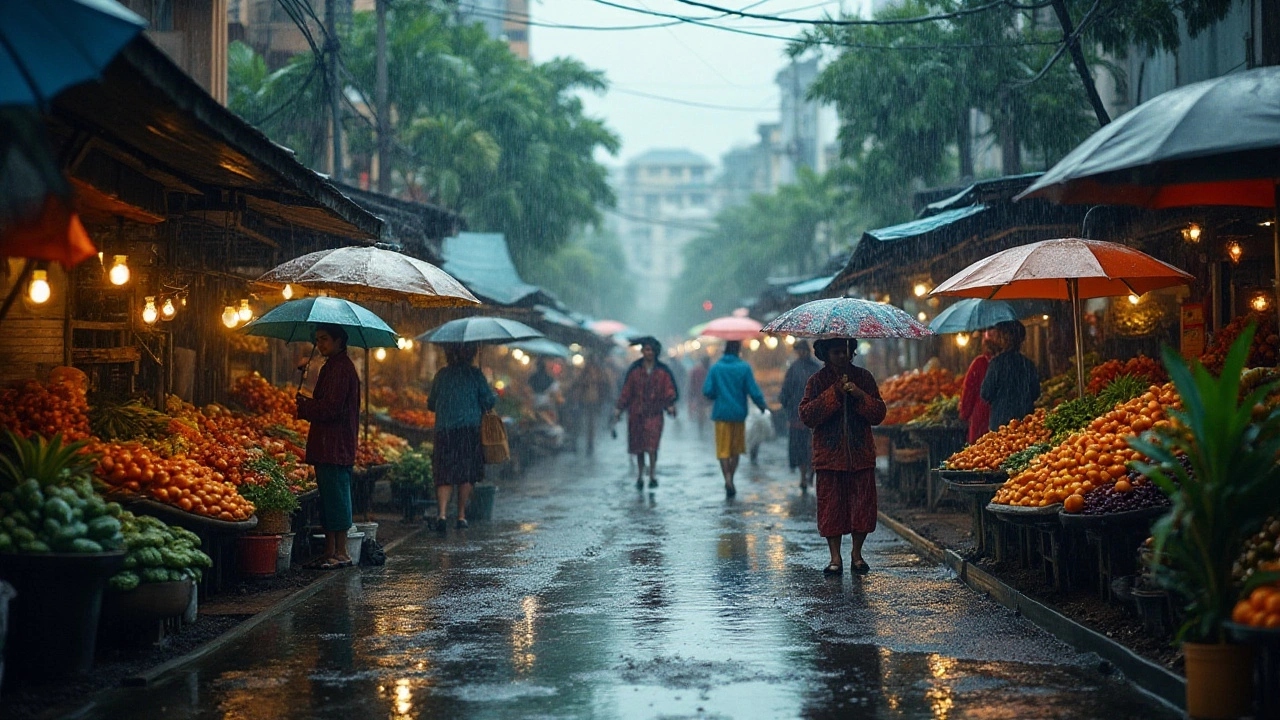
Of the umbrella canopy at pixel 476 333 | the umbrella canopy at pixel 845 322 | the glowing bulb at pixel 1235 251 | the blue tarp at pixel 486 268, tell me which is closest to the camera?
the umbrella canopy at pixel 845 322

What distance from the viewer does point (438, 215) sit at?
78.9 feet

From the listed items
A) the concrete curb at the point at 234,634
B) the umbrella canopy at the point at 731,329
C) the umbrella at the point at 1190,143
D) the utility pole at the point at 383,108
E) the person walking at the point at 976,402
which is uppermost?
the utility pole at the point at 383,108

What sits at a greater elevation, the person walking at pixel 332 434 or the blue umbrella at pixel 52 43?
the blue umbrella at pixel 52 43

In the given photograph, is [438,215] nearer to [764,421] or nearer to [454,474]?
[764,421]

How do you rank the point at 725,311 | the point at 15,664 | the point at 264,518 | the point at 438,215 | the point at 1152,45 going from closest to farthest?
the point at 15,664
the point at 264,518
the point at 1152,45
the point at 438,215
the point at 725,311

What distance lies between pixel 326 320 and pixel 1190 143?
739 cm

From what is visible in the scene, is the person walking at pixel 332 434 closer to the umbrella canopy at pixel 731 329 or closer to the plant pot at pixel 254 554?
the plant pot at pixel 254 554

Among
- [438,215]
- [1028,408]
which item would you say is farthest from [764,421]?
[1028,408]

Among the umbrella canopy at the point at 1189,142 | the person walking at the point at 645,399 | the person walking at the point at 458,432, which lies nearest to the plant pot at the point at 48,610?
the umbrella canopy at the point at 1189,142

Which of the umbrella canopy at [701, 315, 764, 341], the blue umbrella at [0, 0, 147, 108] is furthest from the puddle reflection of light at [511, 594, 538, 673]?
the umbrella canopy at [701, 315, 764, 341]

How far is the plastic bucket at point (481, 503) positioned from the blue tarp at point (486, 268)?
22.3 feet

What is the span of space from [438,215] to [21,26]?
19025 mm

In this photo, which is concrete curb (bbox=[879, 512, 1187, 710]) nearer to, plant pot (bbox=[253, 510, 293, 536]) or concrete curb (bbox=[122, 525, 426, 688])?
concrete curb (bbox=[122, 525, 426, 688])

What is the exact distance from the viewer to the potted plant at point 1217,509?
579cm
